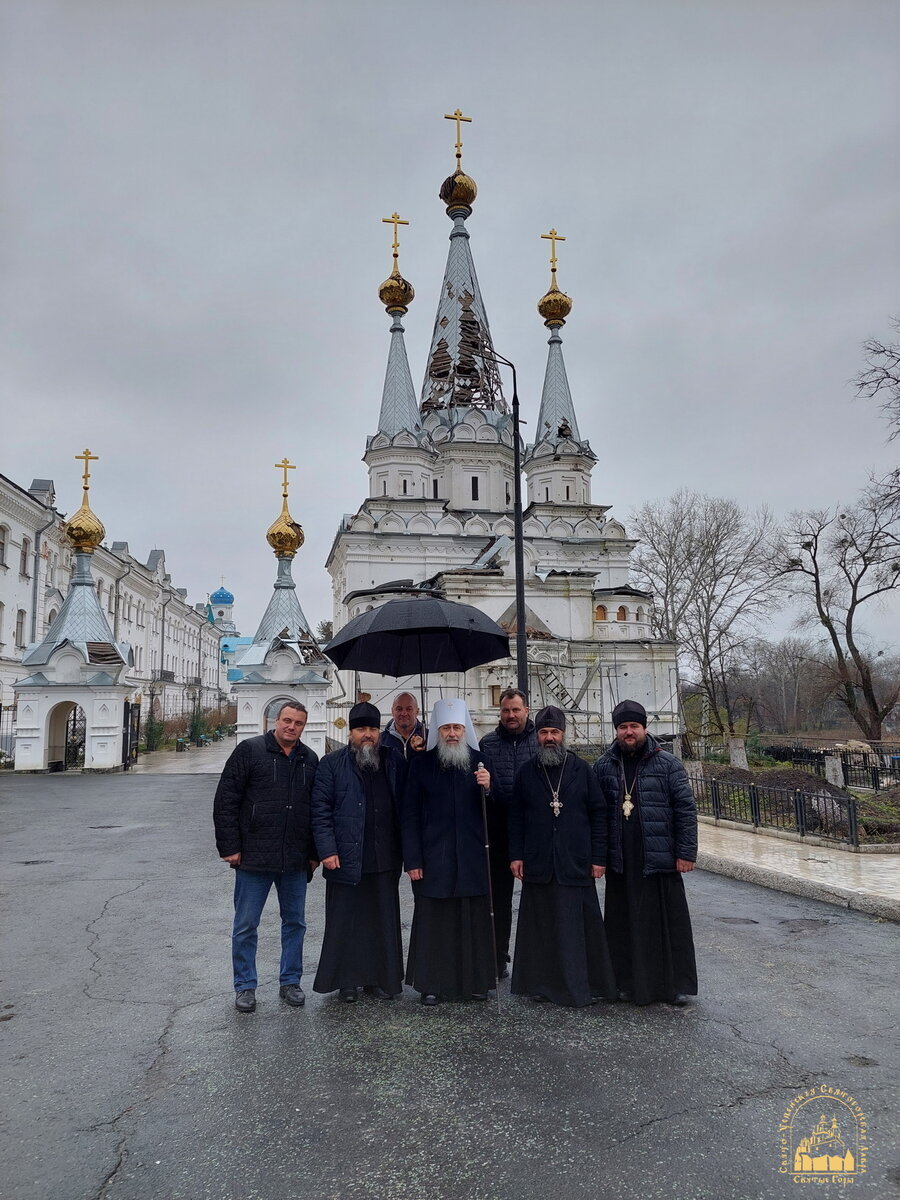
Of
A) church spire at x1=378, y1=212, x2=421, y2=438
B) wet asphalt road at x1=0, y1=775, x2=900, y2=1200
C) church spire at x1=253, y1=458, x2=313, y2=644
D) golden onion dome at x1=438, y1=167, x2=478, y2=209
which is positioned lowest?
wet asphalt road at x1=0, y1=775, x2=900, y2=1200

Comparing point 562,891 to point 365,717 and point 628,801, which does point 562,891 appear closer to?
point 628,801

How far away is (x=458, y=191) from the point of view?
1710 inches

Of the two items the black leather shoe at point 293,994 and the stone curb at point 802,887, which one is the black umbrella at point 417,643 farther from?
the stone curb at point 802,887

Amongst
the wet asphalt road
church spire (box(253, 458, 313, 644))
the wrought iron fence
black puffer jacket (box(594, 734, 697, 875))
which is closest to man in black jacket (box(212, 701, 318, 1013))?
the wet asphalt road

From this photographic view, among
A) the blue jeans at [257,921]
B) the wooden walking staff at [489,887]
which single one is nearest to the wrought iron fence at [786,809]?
the wooden walking staff at [489,887]

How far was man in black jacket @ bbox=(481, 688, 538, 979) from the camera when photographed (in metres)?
5.32

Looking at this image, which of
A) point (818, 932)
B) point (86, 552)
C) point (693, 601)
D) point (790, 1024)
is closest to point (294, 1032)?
point (790, 1024)

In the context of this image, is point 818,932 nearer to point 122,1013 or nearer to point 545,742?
point 545,742

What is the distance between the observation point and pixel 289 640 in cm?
2230

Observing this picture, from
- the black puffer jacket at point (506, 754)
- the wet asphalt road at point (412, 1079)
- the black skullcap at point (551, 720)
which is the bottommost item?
the wet asphalt road at point (412, 1079)

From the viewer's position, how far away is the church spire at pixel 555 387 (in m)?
41.9

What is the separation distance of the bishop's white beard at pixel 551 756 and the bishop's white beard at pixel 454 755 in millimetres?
472

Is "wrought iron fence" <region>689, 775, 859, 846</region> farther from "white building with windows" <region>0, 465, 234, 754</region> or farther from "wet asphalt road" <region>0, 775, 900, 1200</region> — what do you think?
"white building with windows" <region>0, 465, 234, 754</region>

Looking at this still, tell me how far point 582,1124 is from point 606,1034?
3.32 feet
